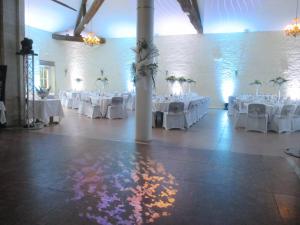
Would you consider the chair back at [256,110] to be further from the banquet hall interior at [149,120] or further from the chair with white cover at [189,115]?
the chair with white cover at [189,115]

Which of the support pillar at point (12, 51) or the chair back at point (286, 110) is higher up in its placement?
the support pillar at point (12, 51)

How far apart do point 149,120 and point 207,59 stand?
1021 cm

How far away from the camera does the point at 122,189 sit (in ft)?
11.2

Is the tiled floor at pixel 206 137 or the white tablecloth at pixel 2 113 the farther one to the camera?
the white tablecloth at pixel 2 113

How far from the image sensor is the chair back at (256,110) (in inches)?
312

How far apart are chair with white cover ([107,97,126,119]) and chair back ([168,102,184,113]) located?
111 inches

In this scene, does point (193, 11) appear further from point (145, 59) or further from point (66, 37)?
point (66, 37)

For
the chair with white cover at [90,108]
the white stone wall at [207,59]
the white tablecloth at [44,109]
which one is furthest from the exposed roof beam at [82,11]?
the white tablecloth at [44,109]

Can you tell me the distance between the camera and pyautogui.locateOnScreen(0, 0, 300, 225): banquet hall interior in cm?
304

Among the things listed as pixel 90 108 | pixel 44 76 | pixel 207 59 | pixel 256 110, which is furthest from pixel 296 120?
pixel 44 76

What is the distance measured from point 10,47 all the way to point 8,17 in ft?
2.65

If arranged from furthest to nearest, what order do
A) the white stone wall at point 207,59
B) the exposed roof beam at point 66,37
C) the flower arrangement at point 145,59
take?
the exposed roof beam at point 66,37 → the white stone wall at point 207,59 → the flower arrangement at point 145,59

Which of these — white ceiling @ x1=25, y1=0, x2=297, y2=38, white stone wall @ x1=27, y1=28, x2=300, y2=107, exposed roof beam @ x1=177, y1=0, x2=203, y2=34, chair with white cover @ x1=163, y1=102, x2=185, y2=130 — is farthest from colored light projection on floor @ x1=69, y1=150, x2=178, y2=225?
white stone wall @ x1=27, y1=28, x2=300, y2=107

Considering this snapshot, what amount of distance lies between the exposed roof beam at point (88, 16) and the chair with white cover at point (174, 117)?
7824 millimetres
